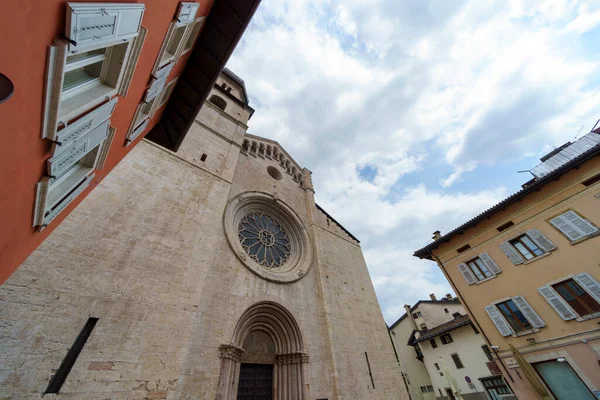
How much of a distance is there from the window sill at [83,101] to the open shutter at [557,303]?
1499 centimetres

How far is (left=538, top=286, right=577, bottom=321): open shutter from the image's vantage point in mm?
8625

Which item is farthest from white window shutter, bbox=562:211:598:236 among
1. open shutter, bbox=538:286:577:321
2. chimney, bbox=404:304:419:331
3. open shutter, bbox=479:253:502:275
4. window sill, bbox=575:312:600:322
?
chimney, bbox=404:304:419:331

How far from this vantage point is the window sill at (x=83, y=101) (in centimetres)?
289

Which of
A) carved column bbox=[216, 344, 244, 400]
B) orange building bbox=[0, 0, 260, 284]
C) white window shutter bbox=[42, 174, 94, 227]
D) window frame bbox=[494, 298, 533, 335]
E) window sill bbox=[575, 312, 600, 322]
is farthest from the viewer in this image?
window frame bbox=[494, 298, 533, 335]

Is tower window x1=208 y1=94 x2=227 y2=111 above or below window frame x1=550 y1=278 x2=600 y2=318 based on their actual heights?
above

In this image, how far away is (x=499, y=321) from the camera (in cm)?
1048

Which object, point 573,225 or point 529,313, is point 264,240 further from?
point 573,225

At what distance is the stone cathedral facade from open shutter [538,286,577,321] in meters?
7.89

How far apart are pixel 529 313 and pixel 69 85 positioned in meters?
15.4

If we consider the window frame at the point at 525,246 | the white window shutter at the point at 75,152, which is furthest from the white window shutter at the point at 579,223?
the white window shutter at the point at 75,152

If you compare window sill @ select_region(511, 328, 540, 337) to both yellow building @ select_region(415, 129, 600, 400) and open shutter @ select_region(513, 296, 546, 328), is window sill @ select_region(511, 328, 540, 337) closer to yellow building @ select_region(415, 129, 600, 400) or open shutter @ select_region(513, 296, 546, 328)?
yellow building @ select_region(415, 129, 600, 400)

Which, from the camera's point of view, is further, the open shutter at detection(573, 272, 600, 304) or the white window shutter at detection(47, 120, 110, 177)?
the open shutter at detection(573, 272, 600, 304)

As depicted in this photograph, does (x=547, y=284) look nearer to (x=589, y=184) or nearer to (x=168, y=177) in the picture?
(x=589, y=184)

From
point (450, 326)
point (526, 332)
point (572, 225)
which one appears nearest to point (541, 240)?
point (572, 225)
